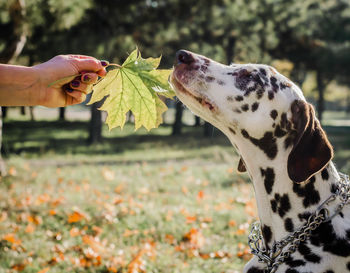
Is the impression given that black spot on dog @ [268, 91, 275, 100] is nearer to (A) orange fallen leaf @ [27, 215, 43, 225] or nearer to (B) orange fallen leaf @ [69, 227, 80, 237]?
(B) orange fallen leaf @ [69, 227, 80, 237]

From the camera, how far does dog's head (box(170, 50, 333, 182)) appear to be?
263cm

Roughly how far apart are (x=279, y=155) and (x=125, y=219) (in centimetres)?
391

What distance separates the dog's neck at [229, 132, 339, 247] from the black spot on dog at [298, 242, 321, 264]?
0.14 m

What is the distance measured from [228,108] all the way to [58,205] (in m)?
4.91

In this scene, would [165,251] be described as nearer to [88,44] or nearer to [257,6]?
[88,44]

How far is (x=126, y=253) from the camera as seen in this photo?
4.71 metres

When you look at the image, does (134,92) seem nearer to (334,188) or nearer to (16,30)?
(334,188)

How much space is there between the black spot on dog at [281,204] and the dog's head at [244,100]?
315 mm

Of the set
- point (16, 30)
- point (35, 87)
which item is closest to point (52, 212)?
point (35, 87)

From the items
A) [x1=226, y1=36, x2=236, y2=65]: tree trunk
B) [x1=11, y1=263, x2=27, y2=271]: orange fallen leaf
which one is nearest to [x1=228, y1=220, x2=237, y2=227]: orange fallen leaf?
[x1=11, y1=263, x2=27, y2=271]: orange fallen leaf

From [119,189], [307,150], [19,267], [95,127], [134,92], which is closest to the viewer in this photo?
[307,150]

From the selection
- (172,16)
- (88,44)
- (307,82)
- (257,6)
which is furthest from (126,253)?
(307,82)

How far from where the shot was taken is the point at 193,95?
265 centimetres

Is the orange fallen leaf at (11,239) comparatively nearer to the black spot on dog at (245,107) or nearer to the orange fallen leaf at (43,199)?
the orange fallen leaf at (43,199)
